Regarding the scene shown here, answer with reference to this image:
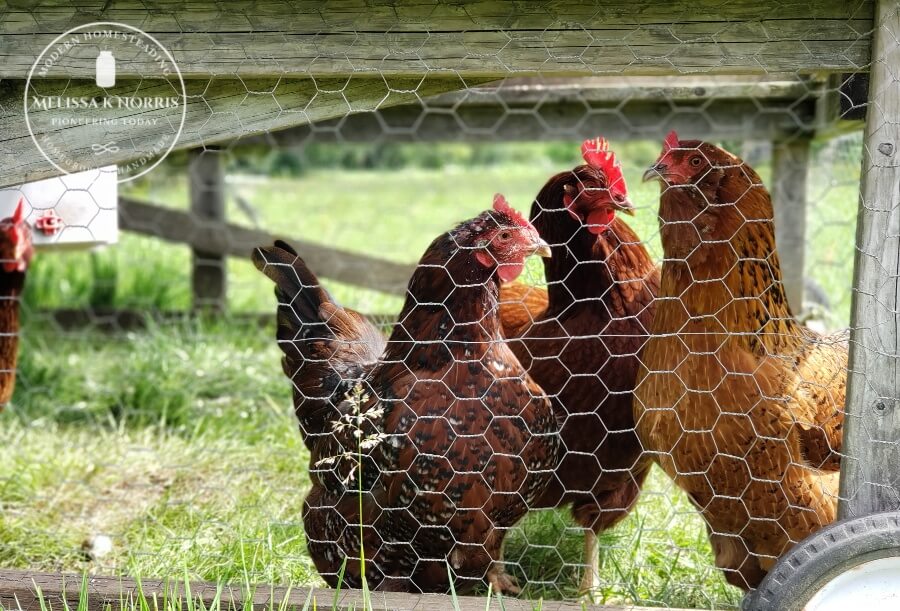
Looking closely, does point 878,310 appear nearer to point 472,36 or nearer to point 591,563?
point 472,36

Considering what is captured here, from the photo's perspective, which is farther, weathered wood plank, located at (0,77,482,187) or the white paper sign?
the white paper sign

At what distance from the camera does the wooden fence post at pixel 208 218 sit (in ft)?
15.1

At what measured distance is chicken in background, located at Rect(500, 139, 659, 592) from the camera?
2.19m

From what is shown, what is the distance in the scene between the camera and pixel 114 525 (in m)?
2.61

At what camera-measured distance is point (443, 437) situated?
6.20 feet

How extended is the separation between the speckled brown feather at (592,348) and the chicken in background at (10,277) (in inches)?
67.1

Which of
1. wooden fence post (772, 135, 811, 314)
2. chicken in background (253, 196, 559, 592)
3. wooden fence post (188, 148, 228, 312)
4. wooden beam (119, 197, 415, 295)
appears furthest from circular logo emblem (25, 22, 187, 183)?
wooden fence post (772, 135, 811, 314)

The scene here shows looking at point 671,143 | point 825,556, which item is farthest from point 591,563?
point 671,143

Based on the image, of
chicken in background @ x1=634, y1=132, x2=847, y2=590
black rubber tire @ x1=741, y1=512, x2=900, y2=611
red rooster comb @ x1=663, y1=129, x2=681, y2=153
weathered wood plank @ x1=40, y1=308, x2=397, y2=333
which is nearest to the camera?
black rubber tire @ x1=741, y1=512, x2=900, y2=611

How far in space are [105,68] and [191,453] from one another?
166 centimetres

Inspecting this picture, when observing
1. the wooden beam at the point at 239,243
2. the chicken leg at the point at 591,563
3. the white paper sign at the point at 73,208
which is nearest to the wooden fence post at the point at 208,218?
the wooden beam at the point at 239,243

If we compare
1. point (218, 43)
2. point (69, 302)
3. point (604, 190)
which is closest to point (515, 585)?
point (604, 190)

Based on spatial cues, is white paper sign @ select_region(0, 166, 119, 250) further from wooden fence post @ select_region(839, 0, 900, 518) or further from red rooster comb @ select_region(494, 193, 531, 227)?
wooden fence post @ select_region(839, 0, 900, 518)

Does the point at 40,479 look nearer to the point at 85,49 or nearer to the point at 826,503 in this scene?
the point at 85,49
